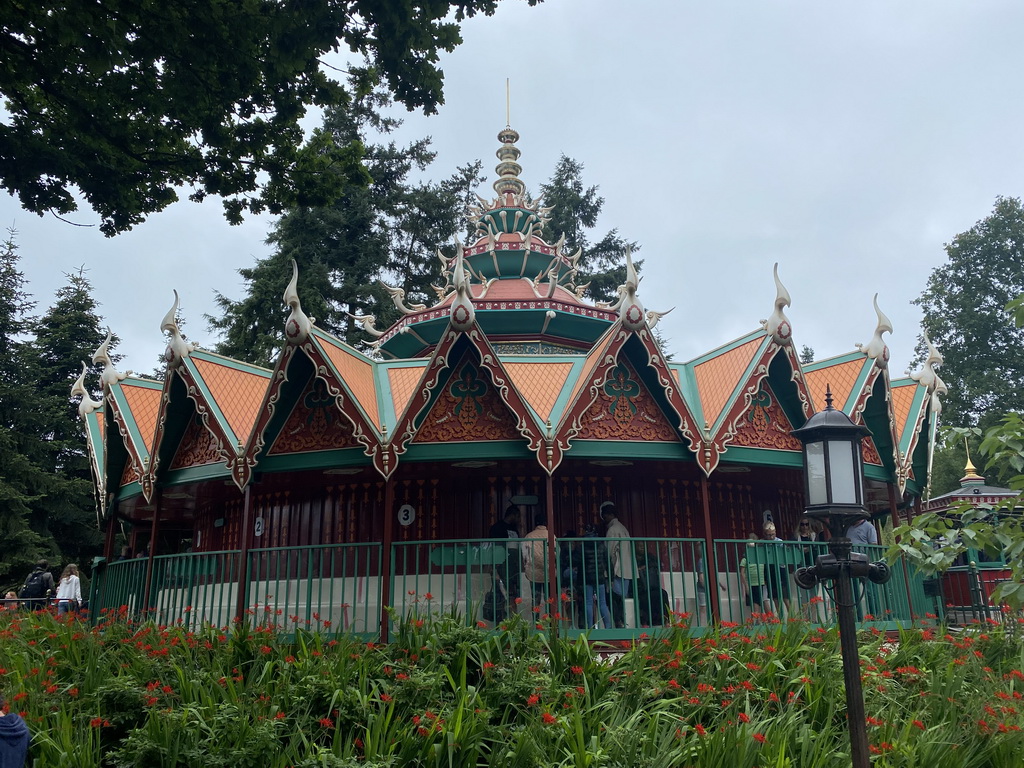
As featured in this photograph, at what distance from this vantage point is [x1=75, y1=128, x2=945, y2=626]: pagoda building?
11703mm

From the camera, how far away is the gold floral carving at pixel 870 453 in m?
14.2

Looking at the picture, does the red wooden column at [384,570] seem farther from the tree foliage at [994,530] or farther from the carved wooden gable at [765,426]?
the tree foliage at [994,530]

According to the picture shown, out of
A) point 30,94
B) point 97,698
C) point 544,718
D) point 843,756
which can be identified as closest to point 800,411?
point 843,756

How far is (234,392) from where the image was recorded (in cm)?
1349

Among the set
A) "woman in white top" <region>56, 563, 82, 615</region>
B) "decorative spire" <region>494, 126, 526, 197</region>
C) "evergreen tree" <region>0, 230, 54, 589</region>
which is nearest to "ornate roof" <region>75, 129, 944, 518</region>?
"woman in white top" <region>56, 563, 82, 615</region>

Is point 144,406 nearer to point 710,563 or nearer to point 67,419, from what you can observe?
point 710,563

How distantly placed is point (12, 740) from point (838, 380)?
1240 cm

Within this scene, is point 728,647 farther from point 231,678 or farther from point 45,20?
point 45,20

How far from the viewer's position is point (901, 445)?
14844mm

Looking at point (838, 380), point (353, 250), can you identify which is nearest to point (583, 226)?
point (353, 250)

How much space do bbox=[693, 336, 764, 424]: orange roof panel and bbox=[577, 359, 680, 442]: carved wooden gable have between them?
809 millimetres

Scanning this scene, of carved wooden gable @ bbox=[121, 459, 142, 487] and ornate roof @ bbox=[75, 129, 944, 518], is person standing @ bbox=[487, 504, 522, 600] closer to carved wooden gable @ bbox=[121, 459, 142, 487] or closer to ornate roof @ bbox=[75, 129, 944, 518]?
ornate roof @ bbox=[75, 129, 944, 518]

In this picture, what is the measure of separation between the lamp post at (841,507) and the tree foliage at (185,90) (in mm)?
5477

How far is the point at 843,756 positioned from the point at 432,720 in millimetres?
3338
